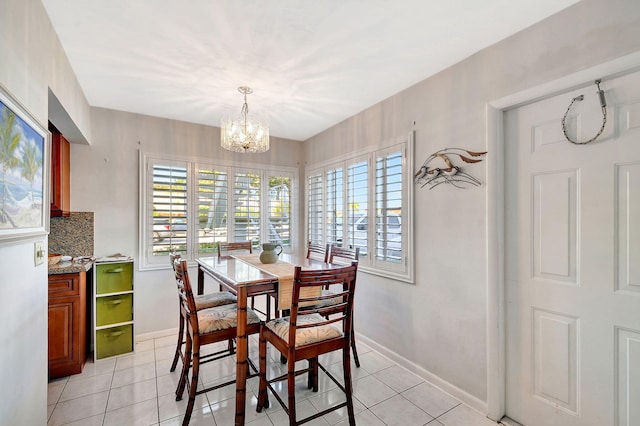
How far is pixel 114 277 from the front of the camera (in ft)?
9.16

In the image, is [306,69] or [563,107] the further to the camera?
[306,69]

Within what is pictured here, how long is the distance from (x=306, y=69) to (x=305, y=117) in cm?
106

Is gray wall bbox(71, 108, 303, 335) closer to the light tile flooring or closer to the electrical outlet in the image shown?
the light tile flooring

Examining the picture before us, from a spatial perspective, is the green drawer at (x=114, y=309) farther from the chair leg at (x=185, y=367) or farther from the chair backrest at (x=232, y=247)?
the chair leg at (x=185, y=367)

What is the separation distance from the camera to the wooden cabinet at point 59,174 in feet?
8.36

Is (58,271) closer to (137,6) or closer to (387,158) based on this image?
(137,6)

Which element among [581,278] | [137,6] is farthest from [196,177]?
[581,278]

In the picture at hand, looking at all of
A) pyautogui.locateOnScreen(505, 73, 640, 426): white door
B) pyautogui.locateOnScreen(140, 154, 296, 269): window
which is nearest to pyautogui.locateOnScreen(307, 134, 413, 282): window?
pyautogui.locateOnScreen(140, 154, 296, 269): window

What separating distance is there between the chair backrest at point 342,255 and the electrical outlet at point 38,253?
221 cm

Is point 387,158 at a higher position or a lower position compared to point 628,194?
higher

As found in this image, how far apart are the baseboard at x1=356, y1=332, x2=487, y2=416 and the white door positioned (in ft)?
0.61

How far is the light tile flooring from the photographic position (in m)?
1.92

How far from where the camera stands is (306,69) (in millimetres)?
2283

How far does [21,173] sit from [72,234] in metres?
2.05
